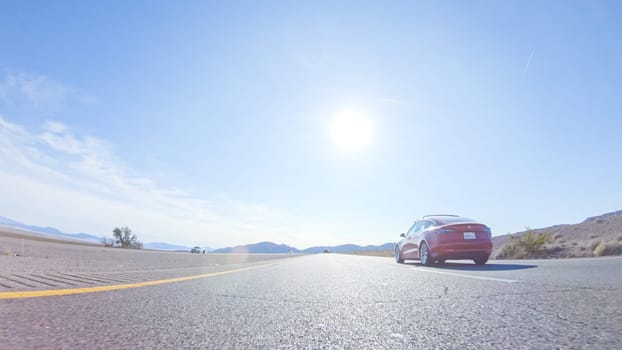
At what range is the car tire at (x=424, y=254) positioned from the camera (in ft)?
32.4

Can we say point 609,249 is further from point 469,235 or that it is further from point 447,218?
point 469,235

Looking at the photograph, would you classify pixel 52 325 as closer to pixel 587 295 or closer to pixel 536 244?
pixel 587 295

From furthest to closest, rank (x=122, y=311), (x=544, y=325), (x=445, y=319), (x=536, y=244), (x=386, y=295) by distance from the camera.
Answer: (x=536, y=244) < (x=386, y=295) < (x=122, y=311) < (x=445, y=319) < (x=544, y=325)

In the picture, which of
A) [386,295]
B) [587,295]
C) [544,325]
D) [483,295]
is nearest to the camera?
[544,325]

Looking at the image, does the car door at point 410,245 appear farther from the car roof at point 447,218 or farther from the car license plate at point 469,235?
the car license plate at point 469,235

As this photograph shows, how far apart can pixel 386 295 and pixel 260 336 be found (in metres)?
1.81

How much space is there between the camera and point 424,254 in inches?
400

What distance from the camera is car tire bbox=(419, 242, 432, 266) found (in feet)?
32.4

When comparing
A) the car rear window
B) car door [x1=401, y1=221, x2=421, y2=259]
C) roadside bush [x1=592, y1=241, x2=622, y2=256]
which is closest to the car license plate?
the car rear window

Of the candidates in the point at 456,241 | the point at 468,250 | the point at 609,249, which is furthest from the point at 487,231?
the point at 609,249

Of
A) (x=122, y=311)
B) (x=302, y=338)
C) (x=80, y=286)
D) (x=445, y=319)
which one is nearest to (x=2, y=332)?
(x=122, y=311)

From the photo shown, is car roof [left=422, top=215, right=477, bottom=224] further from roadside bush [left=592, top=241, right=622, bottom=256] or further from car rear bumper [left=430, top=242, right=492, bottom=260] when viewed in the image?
roadside bush [left=592, top=241, right=622, bottom=256]

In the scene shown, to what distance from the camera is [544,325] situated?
1774 millimetres

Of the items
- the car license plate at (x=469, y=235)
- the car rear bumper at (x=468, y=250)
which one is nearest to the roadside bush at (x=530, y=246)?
the car rear bumper at (x=468, y=250)
